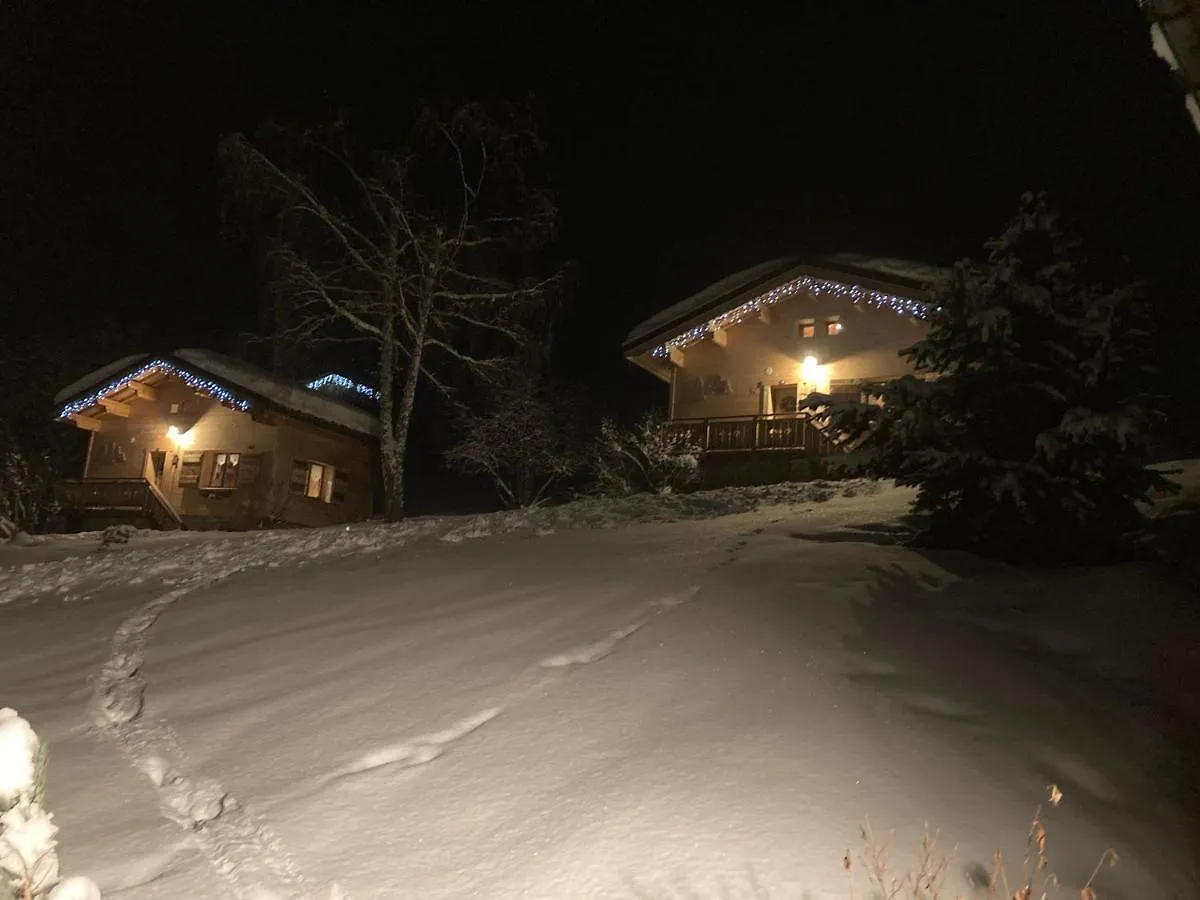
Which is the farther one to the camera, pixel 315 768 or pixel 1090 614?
pixel 1090 614

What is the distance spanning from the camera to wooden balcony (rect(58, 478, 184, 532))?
22.4 meters

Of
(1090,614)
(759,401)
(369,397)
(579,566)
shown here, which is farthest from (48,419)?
(1090,614)

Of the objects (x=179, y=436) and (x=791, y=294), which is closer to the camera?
(x=791, y=294)

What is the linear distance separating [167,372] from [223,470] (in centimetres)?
325

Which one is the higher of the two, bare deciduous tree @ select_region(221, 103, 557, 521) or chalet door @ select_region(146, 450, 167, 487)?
bare deciduous tree @ select_region(221, 103, 557, 521)

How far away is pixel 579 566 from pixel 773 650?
135 inches

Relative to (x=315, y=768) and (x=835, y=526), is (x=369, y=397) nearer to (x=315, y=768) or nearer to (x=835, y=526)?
(x=835, y=526)

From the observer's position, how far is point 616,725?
4668 mm

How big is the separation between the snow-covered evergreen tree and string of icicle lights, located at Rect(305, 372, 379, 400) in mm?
26583

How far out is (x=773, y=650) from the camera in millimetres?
5777

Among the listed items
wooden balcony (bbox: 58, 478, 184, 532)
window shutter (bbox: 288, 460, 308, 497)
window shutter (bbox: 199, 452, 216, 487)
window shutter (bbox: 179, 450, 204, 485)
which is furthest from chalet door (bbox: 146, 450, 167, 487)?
window shutter (bbox: 288, 460, 308, 497)

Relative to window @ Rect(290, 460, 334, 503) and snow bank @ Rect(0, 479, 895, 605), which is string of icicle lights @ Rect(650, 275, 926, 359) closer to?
snow bank @ Rect(0, 479, 895, 605)

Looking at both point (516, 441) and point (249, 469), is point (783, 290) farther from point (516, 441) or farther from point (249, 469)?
point (249, 469)

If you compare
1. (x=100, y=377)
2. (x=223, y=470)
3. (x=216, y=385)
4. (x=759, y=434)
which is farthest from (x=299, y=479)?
(x=759, y=434)
